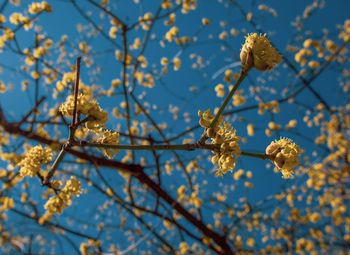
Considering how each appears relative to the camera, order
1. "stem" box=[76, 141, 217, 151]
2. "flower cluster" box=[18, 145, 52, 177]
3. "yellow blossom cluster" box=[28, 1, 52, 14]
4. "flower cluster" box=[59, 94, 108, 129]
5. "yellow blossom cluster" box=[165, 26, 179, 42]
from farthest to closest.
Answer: "yellow blossom cluster" box=[165, 26, 179, 42], "yellow blossom cluster" box=[28, 1, 52, 14], "flower cluster" box=[18, 145, 52, 177], "flower cluster" box=[59, 94, 108, 129], "stem" box=[76, 141, 217, 151]

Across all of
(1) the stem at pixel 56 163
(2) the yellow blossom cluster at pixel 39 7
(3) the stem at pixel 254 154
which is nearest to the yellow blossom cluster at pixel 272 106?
(2) the yellow blossom cluster at pixel 39 7

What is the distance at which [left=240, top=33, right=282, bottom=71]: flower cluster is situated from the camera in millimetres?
1370

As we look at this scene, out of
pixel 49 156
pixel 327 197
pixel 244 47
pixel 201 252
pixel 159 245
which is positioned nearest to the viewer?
pixel 244 47

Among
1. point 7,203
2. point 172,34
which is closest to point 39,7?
point 172,34

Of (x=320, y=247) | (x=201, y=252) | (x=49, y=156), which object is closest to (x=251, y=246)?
(x=201, y=252)

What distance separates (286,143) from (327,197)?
5537 millimetres

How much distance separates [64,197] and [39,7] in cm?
353

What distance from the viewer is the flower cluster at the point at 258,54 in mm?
1370

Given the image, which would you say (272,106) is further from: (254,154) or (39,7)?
(254,154)

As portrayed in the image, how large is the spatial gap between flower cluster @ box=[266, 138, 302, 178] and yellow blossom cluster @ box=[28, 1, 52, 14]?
3.96 m

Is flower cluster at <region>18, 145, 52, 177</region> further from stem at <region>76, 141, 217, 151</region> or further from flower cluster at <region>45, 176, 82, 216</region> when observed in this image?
stem at <region>76, 141, 217, 151</region>

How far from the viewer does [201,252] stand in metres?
5.89

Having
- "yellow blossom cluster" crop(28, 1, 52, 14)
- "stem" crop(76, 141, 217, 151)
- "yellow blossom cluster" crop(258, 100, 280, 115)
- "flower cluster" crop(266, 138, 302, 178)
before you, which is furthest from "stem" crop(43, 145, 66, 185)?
"yellow blossom cluster" crop(258, 100, 280, 115)

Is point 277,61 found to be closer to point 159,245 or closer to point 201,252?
point 159,245
